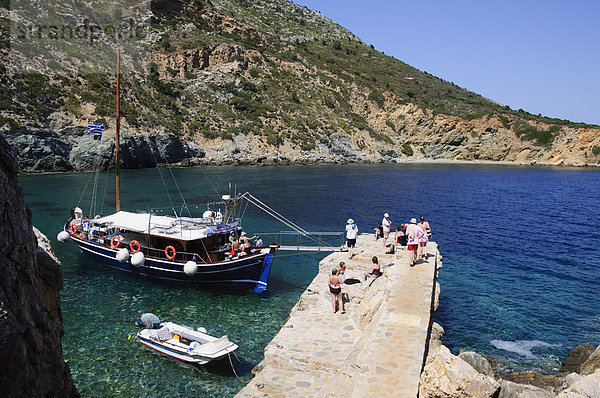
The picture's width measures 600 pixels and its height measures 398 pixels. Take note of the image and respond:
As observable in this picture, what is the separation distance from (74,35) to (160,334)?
88.8m

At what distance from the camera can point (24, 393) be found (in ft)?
15.1

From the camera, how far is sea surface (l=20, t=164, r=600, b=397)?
13.5 meters

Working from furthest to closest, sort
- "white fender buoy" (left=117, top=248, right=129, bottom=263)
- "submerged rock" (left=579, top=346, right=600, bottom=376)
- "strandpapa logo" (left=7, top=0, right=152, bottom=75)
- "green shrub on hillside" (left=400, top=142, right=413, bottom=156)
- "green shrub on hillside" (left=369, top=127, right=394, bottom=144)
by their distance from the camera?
1. "green shrub on hillside" (left=400, top=142, right=413, bottom=156)
2. "green shrub on hillside" (left=369, top=127, right=394, bottom=144)
3. "strandpapa logo" (left=7, top=0, right=152, bottom=75)
4. "white fender buoy" (left=117, top=248, right=129, bottom=263)
5. "submerged rock" (left=579, top=346, right=600, bottom=376)

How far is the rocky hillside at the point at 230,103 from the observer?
66.6 metres

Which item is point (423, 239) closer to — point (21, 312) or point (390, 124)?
point (21, 312)

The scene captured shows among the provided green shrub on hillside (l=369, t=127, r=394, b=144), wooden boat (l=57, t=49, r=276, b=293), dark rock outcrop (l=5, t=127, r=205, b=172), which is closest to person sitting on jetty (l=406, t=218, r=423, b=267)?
wooden boat (l=57, t=49, r=276, b=293)

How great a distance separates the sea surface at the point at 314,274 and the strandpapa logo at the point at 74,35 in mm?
34200

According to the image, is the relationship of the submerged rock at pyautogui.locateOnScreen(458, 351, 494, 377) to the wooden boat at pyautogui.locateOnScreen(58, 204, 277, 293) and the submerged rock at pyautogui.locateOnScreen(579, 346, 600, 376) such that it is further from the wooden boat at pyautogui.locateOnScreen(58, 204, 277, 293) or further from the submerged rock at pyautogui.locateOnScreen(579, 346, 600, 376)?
the wooden boat at pyautogui.locateOnScreen(58, 204, 277, 293)

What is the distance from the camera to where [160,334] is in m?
13.8

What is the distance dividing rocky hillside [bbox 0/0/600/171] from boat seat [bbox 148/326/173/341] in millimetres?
56549

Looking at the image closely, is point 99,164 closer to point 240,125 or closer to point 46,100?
point 46,100

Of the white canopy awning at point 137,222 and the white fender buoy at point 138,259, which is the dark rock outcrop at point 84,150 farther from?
the white fender buoy at point 138,259

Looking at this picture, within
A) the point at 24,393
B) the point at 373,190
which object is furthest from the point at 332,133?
the point at 24,393

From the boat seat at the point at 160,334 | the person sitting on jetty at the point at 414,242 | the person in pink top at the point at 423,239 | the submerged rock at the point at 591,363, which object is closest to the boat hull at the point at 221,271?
the boat seat at the point at 160,334
